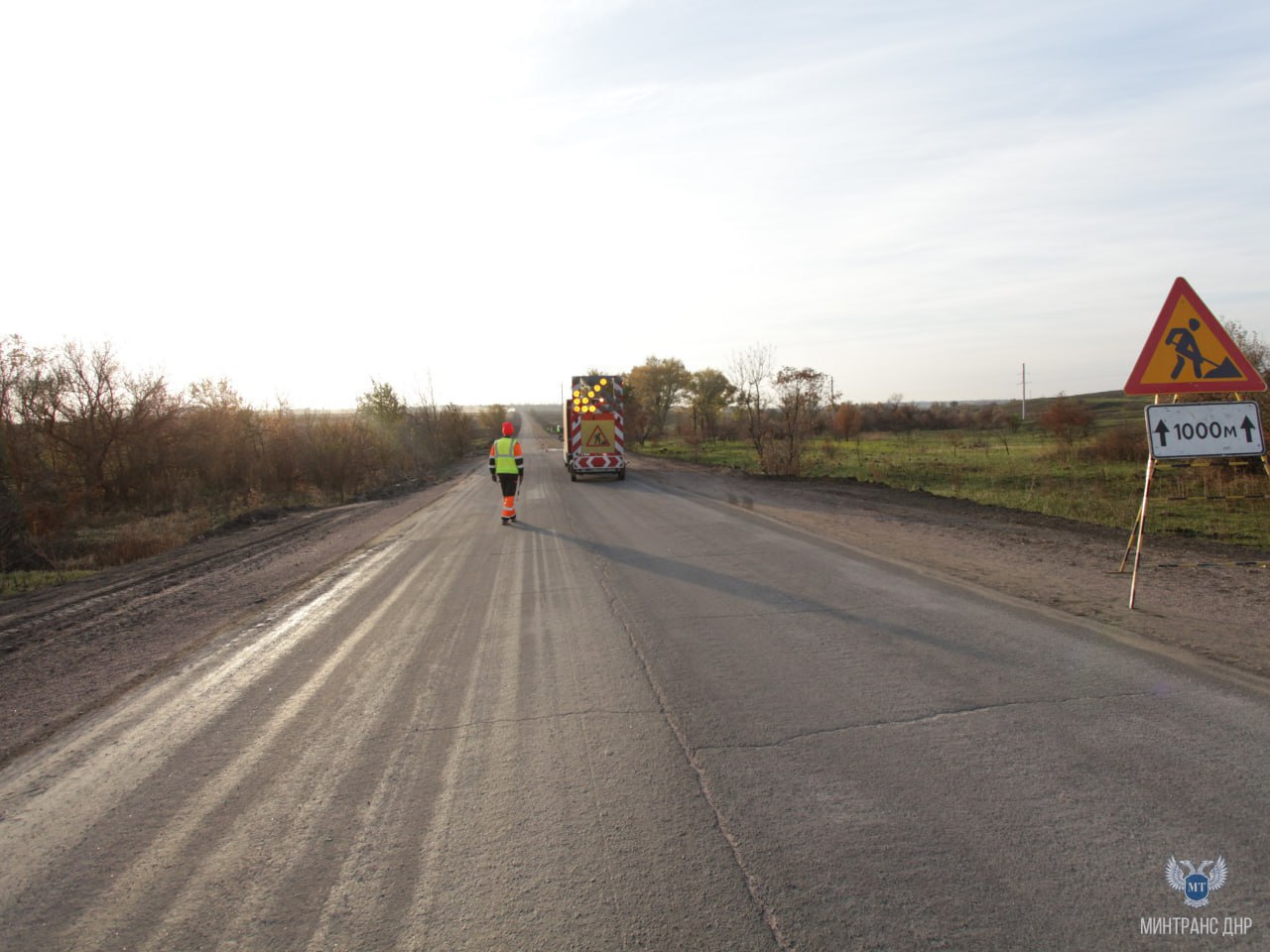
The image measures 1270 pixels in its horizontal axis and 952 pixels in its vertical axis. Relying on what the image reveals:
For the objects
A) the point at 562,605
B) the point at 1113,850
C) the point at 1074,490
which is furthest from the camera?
the point at 1074,490

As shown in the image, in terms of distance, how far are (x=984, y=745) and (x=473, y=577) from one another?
6616mm

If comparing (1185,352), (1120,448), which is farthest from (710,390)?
(1185,352)

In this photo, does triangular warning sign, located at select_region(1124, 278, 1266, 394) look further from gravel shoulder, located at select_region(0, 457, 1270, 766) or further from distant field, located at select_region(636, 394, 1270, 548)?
distant field, located at select_region(636, 394, 1270, 548)

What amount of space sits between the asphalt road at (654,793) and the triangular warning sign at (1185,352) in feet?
8.05

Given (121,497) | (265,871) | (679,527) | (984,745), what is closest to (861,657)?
(984,745)

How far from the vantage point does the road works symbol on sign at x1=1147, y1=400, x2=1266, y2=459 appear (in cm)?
668

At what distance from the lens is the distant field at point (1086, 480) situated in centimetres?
1476

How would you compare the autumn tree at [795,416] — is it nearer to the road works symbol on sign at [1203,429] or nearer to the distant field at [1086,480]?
the distant field at [1086,480]

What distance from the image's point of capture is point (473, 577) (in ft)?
30.7

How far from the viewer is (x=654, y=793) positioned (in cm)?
361

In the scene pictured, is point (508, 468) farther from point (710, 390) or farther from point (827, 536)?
point (710, 390)

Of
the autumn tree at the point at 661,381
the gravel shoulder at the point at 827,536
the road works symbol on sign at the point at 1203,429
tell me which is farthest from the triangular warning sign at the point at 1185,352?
the autumn tree at the point at 661,381

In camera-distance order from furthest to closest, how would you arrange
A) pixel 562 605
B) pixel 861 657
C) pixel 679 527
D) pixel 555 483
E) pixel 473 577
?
1. pixel 555 483
2. pixel 679 527
3. pixel 473 577
4. pixel 562 605
5. pixel 861 657

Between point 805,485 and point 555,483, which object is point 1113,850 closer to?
point 805,485
